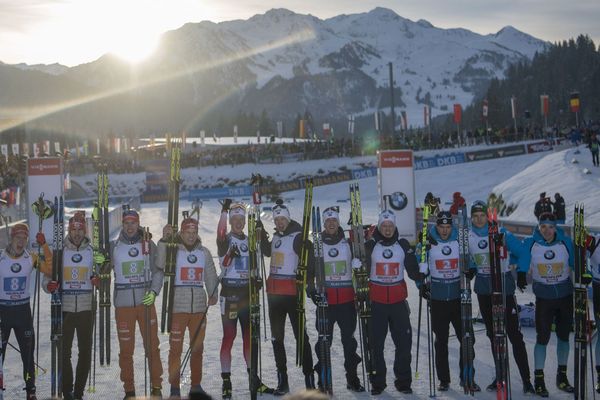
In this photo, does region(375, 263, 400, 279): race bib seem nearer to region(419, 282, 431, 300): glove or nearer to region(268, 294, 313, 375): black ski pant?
region(419, 282, 431, 300): glove

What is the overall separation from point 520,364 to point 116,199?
4116 centimetres

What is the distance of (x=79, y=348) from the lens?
24.2ft

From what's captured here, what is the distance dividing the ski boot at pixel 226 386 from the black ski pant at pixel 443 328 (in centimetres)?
240

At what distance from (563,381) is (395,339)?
1921 millimetres

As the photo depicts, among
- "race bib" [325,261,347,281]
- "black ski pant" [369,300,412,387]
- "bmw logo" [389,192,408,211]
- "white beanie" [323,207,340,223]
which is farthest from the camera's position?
"bmw logo" [389,192,408,211]

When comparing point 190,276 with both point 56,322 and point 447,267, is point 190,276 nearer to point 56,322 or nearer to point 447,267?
point 56,322

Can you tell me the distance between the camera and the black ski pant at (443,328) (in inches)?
299

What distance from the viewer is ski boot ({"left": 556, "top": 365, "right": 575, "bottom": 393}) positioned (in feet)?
24.2

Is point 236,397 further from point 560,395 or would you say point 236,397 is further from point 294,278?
point 560,395

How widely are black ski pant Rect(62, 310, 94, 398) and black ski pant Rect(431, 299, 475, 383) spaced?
12.9ft

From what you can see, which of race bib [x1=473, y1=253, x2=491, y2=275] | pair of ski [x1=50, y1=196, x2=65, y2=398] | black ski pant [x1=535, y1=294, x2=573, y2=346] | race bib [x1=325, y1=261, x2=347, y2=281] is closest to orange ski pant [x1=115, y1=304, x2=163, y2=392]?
pair of ski [x1=50, y1=196, x2=65, y2=398]

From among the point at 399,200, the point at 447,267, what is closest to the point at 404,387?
the point at 447,267

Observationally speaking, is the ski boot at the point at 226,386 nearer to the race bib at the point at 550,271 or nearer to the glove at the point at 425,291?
the glove at the point at 425,291

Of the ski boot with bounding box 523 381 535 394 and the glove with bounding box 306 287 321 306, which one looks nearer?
the ski boot with bounding box 523 381 535 394
